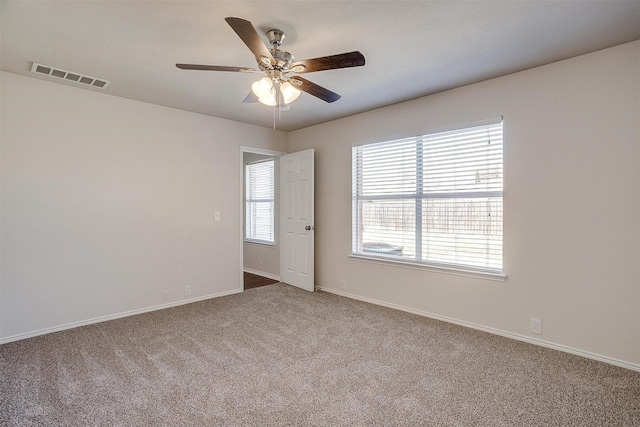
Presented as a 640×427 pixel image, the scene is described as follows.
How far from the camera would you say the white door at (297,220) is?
15.4 feet

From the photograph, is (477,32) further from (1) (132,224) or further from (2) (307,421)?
(1) (132,224)

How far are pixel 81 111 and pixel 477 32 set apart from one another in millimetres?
3789

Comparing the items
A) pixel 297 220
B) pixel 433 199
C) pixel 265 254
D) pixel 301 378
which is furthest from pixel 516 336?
pixel 265 254

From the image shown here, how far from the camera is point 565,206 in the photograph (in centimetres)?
271

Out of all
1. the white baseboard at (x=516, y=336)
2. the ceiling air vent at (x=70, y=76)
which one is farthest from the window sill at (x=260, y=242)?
the ceiling air vent at (x=70, y=76)

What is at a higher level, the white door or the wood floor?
the white door

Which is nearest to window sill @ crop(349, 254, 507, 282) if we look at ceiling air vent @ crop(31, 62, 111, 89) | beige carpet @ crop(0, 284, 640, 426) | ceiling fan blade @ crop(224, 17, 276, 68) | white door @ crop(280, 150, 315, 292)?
beige carpet @ crop(0, 284, 640, 426)

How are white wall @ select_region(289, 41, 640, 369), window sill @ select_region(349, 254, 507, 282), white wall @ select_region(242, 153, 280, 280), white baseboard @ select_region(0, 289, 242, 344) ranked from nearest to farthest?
white wall @ select_region(289, 41, 640, 369) → white baseboard @ select_region(0, 289, 242, 344) → window sill @ select_region(349, 254, 507, 282) → white wall @ select_region(242, 153, 280, 280)

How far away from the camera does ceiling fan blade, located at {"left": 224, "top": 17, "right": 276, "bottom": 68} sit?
5.24 ft

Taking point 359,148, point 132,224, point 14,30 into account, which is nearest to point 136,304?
point 132,224

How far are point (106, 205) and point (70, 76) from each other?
4.29 ft

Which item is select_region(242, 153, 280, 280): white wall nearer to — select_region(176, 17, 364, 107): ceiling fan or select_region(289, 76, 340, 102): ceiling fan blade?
select_region(289, 76, 340, 102): ceiling fan blade

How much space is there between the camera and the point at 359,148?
4.31 meters

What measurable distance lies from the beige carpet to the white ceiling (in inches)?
98.5
